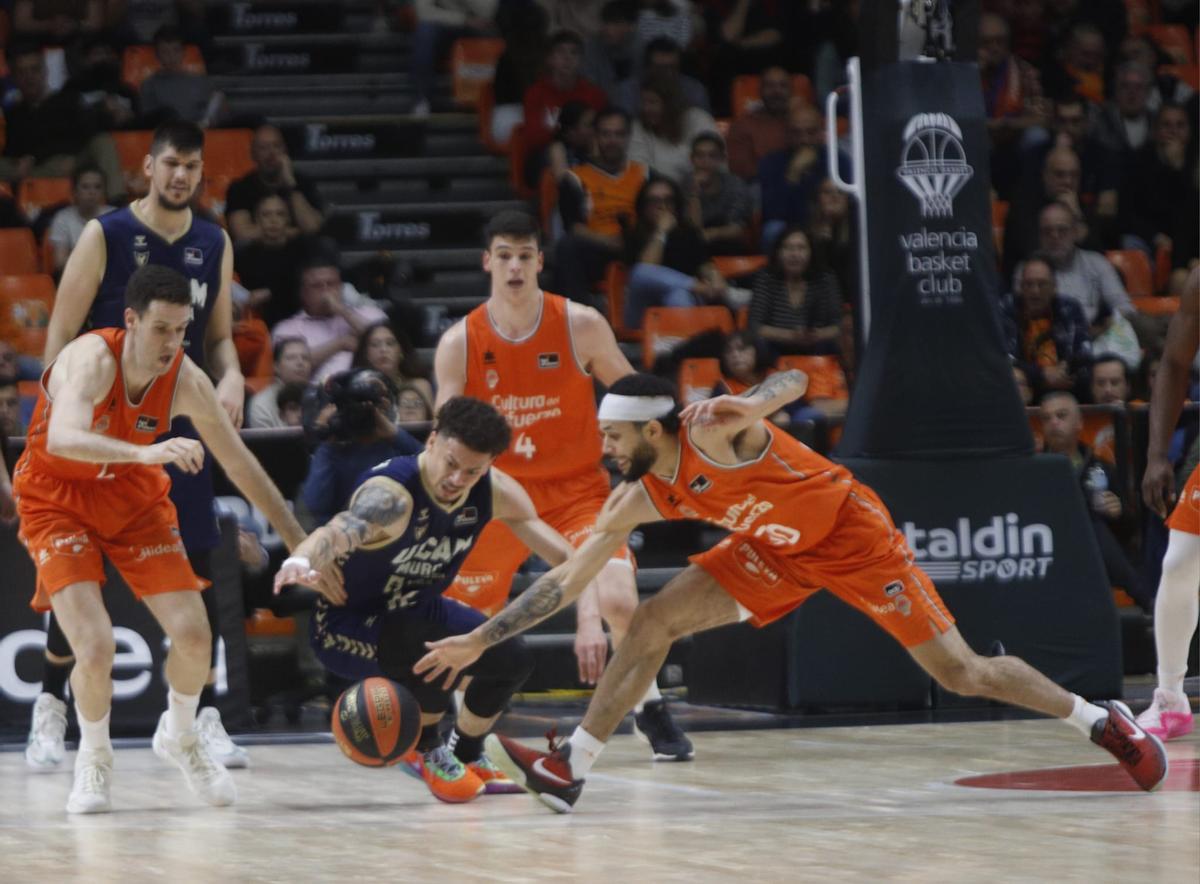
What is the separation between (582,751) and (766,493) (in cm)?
100

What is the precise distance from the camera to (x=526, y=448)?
7.90 meters

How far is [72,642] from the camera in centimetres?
661


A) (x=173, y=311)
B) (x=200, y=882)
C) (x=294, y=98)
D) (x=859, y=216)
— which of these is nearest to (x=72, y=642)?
(x=173, y=311)

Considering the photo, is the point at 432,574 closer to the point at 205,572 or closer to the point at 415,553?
the point at 415,553

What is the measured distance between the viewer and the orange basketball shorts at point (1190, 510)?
7.69 meters

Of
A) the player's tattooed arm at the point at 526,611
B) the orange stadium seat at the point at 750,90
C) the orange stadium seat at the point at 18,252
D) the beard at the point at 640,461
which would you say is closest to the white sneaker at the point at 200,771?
the player's tattooed arm at the point at 526,611

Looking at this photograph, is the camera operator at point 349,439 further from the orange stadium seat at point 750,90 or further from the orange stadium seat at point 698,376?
the orange stadium seat at point 750,90

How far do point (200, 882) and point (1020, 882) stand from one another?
2019mm

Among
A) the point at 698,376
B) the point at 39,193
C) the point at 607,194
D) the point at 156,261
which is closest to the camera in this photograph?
the point at 156,261

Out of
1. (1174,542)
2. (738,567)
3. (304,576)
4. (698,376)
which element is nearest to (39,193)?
(698,376)

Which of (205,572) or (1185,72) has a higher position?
(1185,72)

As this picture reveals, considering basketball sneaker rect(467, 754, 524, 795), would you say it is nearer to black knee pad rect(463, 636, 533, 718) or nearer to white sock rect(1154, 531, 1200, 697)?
black knee pad rect(463, 636, 533, 718)

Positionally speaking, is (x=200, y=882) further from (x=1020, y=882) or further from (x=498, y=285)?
(x=498, y=285)

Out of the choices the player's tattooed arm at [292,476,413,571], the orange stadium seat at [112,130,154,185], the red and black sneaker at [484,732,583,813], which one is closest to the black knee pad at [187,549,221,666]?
the player's tattooed arm at [292,476,413,571]
